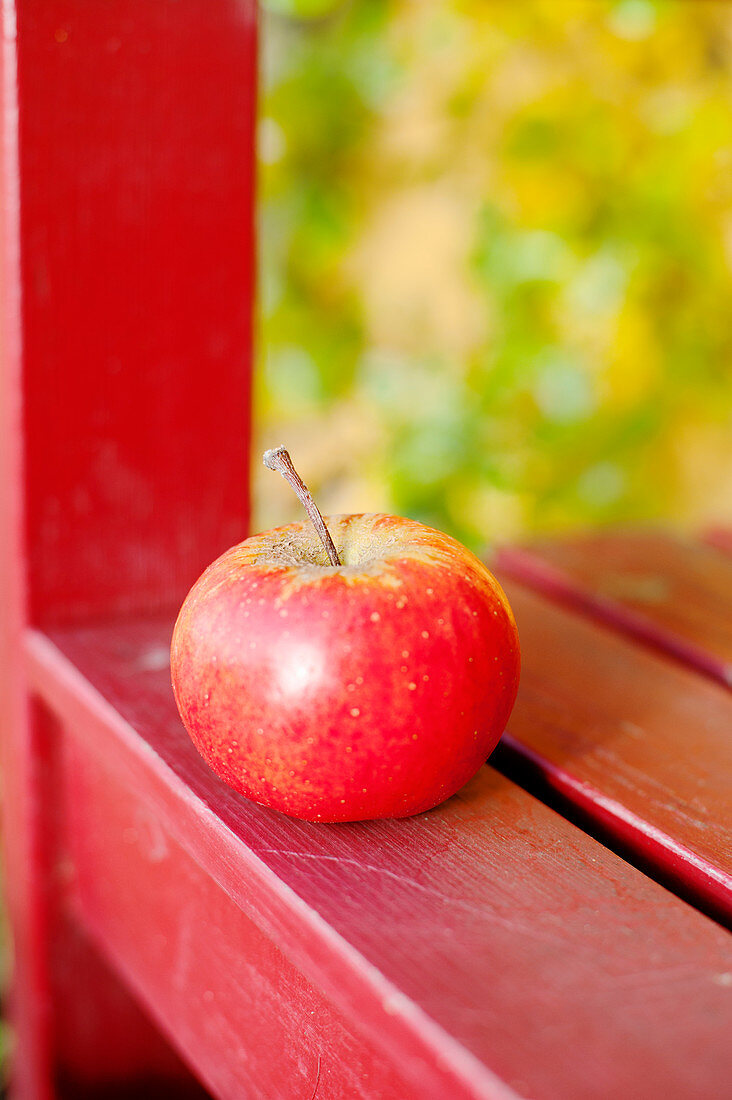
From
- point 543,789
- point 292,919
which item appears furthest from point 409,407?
point 292,919

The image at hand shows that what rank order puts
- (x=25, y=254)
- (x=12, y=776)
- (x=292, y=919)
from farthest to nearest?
(x=12, y=776), (x=25, y=254), (x=292, y=919)

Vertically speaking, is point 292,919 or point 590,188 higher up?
point 590,188

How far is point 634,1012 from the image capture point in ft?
1.60

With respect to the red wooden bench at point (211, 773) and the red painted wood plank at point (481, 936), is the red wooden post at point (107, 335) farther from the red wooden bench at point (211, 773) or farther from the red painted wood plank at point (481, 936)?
the red painted wood plank at point (481, 936)

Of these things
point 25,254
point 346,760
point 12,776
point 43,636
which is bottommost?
point 12,776

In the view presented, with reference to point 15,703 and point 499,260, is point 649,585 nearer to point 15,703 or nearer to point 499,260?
point 15,703

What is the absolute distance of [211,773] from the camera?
71 cm

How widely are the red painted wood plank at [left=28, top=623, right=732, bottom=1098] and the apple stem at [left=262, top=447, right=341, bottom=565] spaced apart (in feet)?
0.54

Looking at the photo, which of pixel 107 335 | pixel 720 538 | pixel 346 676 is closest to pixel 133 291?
pixel 107 335

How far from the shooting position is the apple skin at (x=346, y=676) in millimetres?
576

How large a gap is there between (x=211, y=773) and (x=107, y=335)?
470 mm

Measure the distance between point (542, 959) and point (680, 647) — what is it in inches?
21.6

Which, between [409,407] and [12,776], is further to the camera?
[409,407]

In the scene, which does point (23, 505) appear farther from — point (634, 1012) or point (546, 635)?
point (634, 1012)
